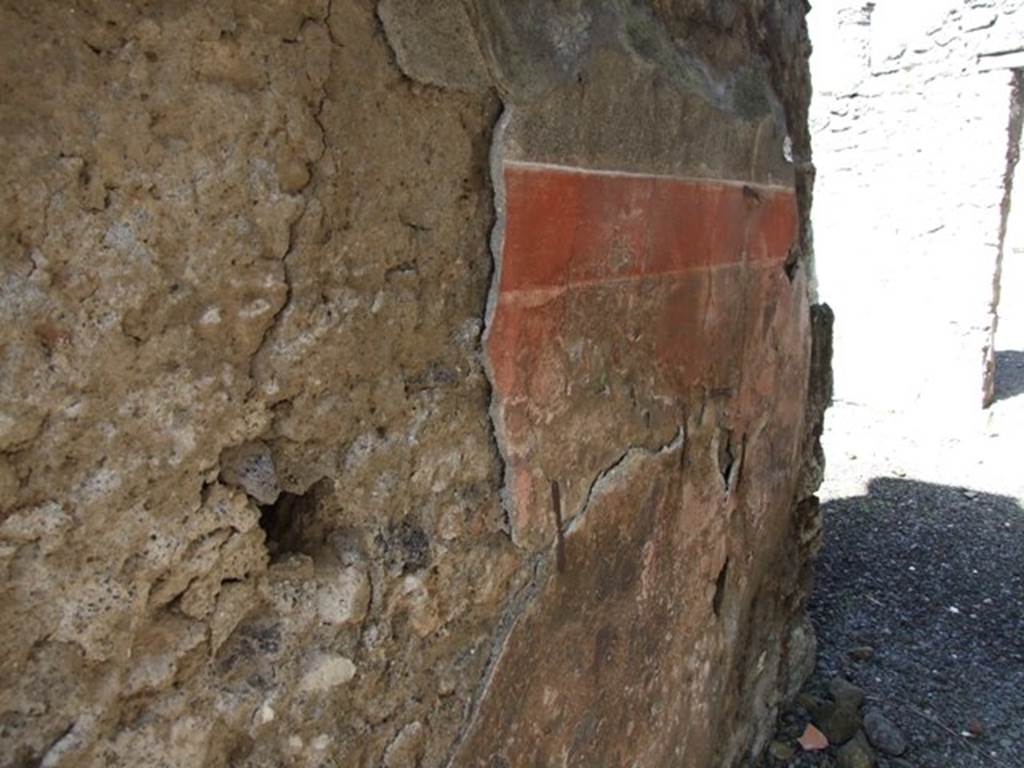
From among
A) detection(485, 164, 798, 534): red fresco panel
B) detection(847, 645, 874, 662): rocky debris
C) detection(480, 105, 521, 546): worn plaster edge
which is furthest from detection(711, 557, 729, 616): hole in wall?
detection(847, 645, 874, 662): rocky debris

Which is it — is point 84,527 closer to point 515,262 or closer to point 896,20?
point 515,262

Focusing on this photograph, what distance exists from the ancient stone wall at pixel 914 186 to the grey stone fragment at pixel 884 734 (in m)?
3.53

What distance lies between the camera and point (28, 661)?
70 cm

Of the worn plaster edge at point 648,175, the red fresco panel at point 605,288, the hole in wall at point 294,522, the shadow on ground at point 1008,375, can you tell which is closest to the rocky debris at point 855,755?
the red fresco panel at point 605,288

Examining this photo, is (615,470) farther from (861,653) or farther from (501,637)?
(861,653)

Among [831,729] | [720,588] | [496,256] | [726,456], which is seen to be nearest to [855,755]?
[831,729]

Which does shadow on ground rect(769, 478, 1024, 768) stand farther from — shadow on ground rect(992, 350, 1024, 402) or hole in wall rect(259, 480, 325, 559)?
shadow on ground rect(992, 350, 1024, 402)

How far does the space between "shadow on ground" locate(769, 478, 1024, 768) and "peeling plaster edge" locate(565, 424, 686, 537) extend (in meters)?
1.18

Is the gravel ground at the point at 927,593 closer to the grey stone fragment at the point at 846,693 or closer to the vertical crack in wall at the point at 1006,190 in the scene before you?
the grey stone fragment at the point at 846,693

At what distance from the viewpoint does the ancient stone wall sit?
5.05 metres

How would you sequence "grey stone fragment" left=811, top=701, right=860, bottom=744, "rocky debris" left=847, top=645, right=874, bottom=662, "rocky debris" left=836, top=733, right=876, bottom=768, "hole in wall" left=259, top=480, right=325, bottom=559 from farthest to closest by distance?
1. "rocky debris" left=847, top=645, right=874, bottom=662
2. "grey stone fragment" left=811, top=701, right=860, bottom=744
3. "rocky debris" left=836, top=733, right=876, bottom=768
4. "hole in wall" left=259, top=480, right=325, bottom=559

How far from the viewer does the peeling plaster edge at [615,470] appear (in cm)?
130

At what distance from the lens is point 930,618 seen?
9.82 ft

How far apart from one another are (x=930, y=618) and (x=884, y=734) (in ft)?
2.69
